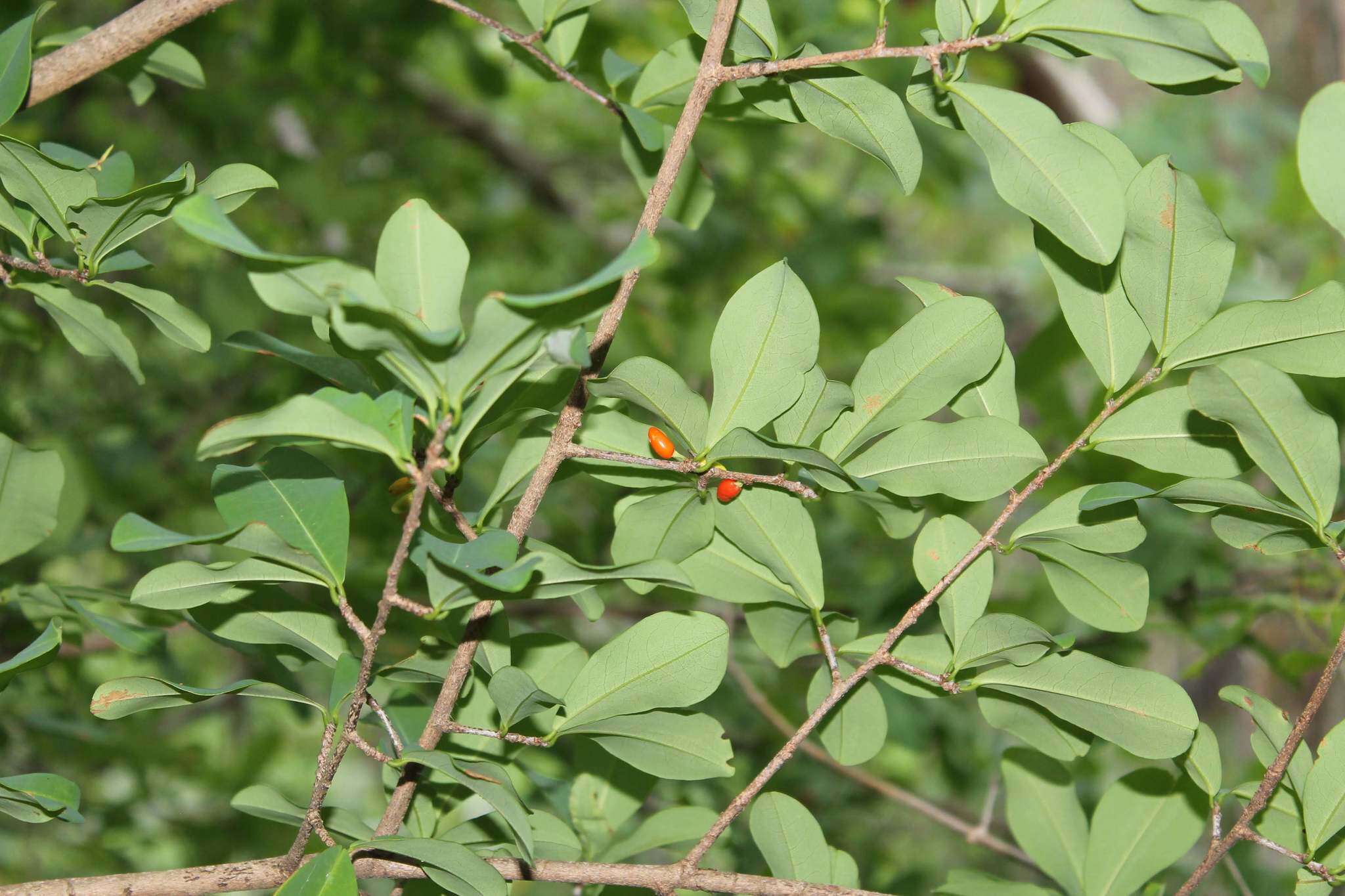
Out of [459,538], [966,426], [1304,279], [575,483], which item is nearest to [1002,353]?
[966,426]

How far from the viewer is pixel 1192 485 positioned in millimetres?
533

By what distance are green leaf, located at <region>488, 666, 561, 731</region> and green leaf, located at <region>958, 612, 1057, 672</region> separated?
0.23 meters

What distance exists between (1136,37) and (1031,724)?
1.30 ft

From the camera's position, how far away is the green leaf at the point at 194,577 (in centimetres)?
52

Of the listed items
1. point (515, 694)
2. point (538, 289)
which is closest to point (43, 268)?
point (515, 694)

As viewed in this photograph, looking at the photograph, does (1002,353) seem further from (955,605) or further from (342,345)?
(342,345)

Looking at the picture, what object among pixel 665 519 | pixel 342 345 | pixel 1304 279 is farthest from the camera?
pixel 1304 279

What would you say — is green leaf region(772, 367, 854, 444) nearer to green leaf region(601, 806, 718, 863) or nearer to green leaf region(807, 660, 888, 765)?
green leaf region(807, 660, 888, 765)

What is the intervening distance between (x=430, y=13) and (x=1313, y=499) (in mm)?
1745

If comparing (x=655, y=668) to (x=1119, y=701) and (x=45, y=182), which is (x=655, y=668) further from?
(x=45, y=182)

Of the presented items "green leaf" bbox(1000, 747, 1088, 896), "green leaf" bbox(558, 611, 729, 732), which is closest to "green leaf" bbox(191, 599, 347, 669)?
"green leaf" bbox(558, 611, 729, 732)

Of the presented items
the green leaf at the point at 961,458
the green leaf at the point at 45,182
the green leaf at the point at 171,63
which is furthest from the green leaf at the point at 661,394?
the green leaf at the point at 171,63

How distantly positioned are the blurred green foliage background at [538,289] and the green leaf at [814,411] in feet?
1.04

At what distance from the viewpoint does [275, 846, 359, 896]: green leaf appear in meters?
0.49
